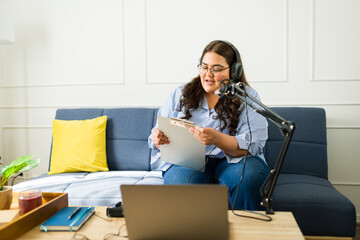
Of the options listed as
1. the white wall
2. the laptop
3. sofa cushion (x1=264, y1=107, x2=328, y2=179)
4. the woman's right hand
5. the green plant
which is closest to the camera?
the laptop

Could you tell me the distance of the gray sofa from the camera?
1.66m

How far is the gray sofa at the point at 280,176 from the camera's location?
5.43ft

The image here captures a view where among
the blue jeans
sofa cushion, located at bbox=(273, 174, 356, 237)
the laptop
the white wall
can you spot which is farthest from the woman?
the white wall

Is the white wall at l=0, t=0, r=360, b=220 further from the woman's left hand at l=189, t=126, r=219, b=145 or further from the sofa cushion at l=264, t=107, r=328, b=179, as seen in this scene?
the woman's left hand at l=189, t=126, r=219, b=145

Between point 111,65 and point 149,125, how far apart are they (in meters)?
0.76

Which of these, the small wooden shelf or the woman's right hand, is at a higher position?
the woman's right hand

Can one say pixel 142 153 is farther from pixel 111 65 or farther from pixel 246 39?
pixel 246 39

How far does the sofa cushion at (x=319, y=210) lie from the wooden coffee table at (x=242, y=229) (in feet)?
2.10

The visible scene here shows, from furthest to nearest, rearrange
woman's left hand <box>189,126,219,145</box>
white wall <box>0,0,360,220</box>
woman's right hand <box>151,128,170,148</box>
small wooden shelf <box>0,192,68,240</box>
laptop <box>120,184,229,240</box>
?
white wall <box>0,0,360,220</box>, woman's right hand <box>151,128,170,148</box>, woman's left hand <box>189,126,219,145</box>, small wooden shelf <box>0,192,68,240</box>, laptop <box>120,184,229,240</box>

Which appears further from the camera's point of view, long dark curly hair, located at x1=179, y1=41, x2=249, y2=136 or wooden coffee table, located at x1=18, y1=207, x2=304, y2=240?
long dark curly hair, located at x1=179, y1=41, x2=249, y2=136

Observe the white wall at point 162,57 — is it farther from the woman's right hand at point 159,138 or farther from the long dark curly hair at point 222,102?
the woman's right hand at point 159,138

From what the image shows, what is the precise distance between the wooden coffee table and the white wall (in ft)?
5.30

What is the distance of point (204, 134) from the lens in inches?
54.9

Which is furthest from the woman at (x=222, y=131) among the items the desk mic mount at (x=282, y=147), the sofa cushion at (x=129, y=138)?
the desk mic mount at (x=282, y=147)
